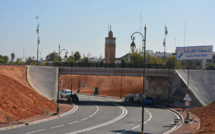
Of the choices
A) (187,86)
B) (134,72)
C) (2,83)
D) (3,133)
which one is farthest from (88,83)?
(3,133)

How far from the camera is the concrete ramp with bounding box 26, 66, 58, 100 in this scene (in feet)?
160

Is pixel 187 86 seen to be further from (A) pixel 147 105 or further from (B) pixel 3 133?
(B) pixel 3 133

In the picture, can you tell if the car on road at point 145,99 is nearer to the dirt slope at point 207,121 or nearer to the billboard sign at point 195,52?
the billboard sign at point 195,52

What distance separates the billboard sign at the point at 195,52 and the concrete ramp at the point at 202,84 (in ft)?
9.81

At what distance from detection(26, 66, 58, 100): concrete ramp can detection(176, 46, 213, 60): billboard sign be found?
2331 centimetres

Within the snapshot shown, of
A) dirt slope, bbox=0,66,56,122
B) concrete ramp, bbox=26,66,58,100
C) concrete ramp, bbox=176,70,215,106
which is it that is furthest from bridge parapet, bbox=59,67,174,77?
dirt slope, bbox=0,66,56,122

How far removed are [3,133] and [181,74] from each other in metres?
35.8

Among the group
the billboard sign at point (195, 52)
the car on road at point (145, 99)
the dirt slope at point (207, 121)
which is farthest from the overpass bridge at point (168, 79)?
the dirt slope at point (207, 121)

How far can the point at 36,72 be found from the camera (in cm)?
5122

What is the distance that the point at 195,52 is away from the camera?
52844mm

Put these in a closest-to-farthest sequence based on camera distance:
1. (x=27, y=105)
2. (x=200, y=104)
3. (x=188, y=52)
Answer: (x=27, y=105) → (x=200, y=104) → (x=188, y=52)

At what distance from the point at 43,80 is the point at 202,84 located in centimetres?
2680

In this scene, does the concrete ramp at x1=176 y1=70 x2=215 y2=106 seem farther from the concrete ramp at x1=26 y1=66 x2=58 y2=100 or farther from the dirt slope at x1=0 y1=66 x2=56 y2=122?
the dirt slope at x1=0 y1=66 x2=56 y2=122

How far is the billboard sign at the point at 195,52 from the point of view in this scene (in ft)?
170
